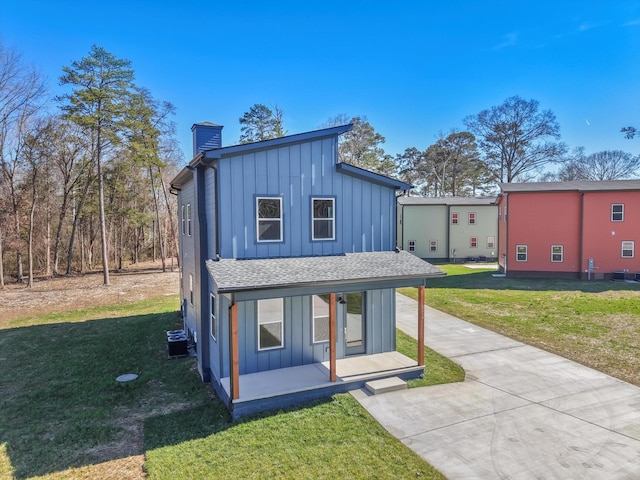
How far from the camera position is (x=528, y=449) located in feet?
19.3

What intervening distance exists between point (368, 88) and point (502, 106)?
65.1ft

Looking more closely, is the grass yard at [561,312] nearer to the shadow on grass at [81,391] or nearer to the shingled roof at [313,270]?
the shingled roof at [313,270]

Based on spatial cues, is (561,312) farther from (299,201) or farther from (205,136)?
(205,136)

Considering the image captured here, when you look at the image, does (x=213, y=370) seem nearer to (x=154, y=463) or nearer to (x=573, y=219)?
(x=154, y=463)

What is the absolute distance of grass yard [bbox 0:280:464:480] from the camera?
5.57 m

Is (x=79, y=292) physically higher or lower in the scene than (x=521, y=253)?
lower

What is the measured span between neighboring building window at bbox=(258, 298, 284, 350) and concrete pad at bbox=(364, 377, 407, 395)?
2226mm

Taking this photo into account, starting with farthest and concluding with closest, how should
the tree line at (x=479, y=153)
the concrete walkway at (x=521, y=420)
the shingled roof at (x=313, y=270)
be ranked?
the tree line at (x=479, y=153) → the shingled roof at (x=313, y=270) → the concrete walkway at (x=521, y=420)

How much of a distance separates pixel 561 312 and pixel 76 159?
31076 mm

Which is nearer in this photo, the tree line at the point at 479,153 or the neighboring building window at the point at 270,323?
the neighboring building window at the point at 270,323

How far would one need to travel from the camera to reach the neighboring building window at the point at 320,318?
9.05 m

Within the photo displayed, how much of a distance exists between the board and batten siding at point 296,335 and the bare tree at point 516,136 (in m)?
36.9

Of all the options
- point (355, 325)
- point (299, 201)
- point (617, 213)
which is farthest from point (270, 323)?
point (617, 213)

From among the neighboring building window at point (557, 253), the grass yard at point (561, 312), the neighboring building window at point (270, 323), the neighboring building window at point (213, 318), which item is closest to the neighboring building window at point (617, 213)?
the neighboring building window at point (557, 253)
